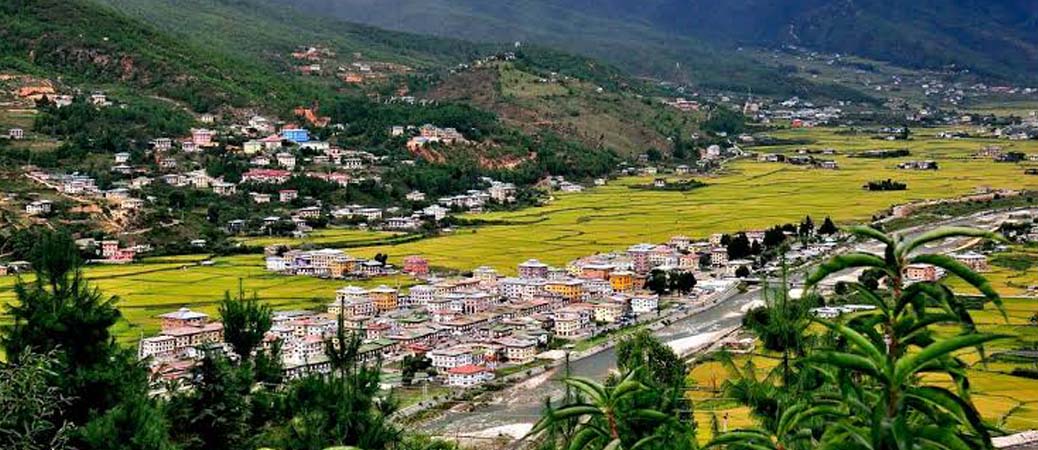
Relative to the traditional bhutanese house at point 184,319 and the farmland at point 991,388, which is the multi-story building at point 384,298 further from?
the farmland at point 991,388

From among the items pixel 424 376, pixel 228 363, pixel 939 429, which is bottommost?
pixel 424 376

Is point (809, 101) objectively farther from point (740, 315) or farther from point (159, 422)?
point (159, 422)

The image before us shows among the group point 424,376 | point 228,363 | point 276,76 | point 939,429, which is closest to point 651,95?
point 276,76

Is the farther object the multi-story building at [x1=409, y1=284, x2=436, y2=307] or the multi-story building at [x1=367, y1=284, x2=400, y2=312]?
the multi-story building at [x1=409, y1=284, x2=436, y2=307]

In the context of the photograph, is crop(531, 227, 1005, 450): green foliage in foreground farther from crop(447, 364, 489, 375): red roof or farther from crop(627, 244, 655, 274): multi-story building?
crop(627, 244, 655, 274): multi-story building

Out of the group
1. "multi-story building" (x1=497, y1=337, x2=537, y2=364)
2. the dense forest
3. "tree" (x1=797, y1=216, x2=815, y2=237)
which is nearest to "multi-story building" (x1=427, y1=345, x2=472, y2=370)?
"multi-story building" (x1=497, y1=337, x2=537, y2=364)

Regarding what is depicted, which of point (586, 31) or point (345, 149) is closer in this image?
point (345, 149)
